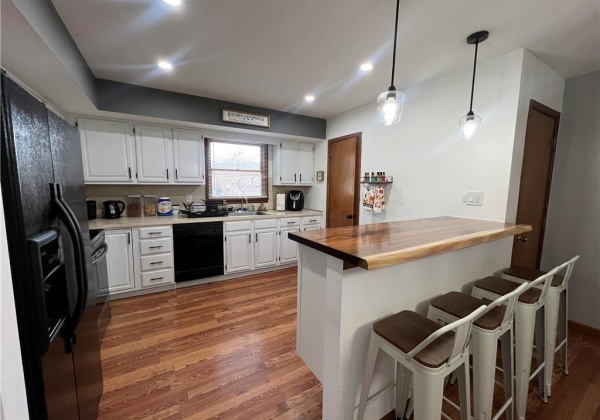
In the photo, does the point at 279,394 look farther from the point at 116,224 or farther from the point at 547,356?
the point at 116,224

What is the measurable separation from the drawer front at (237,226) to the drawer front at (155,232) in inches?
28.1

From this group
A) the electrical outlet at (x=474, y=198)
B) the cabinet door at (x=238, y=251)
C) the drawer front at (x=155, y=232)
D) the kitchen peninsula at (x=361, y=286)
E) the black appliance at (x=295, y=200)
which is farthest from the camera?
the black appliance at (x=295, y=200)

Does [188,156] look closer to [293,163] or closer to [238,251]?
[238,251]

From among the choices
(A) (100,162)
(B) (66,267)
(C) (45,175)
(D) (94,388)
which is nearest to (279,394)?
(D) (94,388)

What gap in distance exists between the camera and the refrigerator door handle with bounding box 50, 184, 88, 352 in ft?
3.02

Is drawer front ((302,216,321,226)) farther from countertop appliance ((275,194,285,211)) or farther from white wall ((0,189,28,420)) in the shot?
white wall ((0,189,28,420))

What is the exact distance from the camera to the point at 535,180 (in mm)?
2365

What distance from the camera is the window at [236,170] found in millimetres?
3809

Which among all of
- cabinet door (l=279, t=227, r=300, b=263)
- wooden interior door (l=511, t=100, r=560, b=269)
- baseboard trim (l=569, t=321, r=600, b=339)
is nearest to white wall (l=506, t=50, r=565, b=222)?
wooden interior door (l=511, t=100, r=560, b=269)

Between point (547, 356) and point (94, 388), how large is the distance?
110 inches

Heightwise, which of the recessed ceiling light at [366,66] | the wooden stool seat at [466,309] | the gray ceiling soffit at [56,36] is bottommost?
the wooden stool seat at [466,309]

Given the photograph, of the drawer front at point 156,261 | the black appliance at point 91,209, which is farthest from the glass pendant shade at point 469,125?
the black appliance at point 91,209

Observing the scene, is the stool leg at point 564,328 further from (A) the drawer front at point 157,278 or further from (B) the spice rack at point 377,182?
(A) the drawer front at point 157,278

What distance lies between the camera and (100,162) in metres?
2.88
